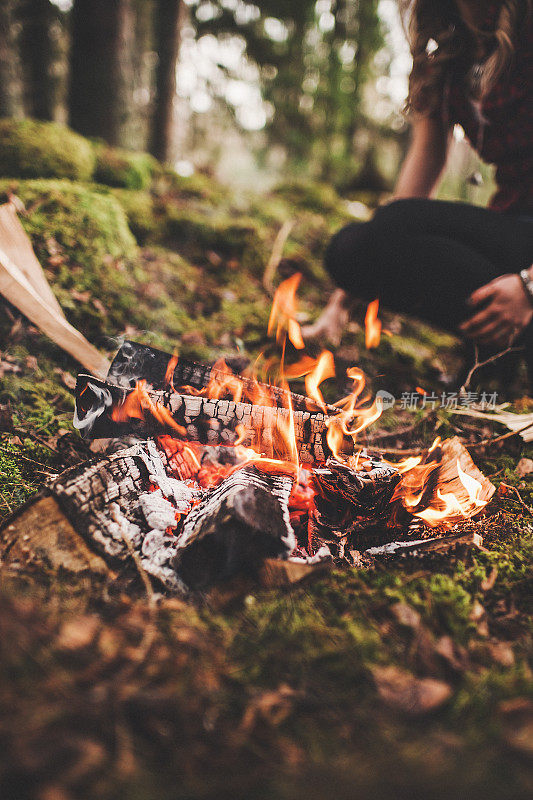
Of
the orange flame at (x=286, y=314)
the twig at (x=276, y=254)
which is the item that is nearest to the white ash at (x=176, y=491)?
the orange flame at (x=286, y=314)

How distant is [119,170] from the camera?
179 inches

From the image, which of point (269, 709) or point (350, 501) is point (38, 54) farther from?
point (269, 709)

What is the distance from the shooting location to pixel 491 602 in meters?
1.39

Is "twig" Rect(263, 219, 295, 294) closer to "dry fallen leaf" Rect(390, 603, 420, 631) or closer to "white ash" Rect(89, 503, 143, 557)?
"white ash" Rect(89, 503, 143, 557)

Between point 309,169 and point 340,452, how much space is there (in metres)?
11.0

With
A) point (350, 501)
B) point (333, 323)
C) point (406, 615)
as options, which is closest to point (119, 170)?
point (333, 323)

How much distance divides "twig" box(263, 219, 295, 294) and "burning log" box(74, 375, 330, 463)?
2.47m

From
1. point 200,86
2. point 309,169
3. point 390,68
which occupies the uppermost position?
point 390,68

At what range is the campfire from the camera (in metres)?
1.37

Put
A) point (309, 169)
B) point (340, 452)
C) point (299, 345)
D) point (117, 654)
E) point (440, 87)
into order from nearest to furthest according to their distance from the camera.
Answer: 1. point (117, 654)
2. point (340, 452)
3. point (440, 87)
4. point (299, 345)
5. point (309, 169)

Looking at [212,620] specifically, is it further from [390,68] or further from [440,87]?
[390,68]

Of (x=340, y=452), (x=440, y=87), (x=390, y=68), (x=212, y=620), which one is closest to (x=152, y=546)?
(x=212, y=620)

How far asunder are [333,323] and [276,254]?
4.93ft

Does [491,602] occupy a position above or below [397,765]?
below
